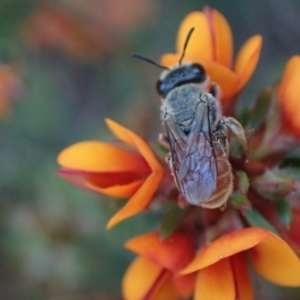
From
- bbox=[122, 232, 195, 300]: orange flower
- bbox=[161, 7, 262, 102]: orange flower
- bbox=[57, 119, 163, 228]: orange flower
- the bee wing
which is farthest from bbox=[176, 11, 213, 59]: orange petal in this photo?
bbox=[122, 232, 195, 300]: orange flower

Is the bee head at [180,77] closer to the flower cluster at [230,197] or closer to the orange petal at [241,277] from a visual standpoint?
the flower cluster at [230,197]

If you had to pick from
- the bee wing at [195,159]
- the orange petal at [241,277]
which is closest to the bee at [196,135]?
the bee wing at [195,159]

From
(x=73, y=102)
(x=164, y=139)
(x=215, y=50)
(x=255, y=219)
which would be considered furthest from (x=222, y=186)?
(x=73, y=102)

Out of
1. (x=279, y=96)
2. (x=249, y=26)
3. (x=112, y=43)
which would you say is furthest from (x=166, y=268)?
(x=249, y=26)

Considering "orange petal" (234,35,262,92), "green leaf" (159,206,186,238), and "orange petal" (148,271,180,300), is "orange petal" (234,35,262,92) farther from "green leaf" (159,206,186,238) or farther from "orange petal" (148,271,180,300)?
"orange petal" (148,271,180,300)

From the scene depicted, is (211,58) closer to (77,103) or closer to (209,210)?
(209,210)

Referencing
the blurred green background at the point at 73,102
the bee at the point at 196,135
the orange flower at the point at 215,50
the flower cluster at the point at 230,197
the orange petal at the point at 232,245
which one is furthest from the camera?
the blurred green background at the point at 73,102
